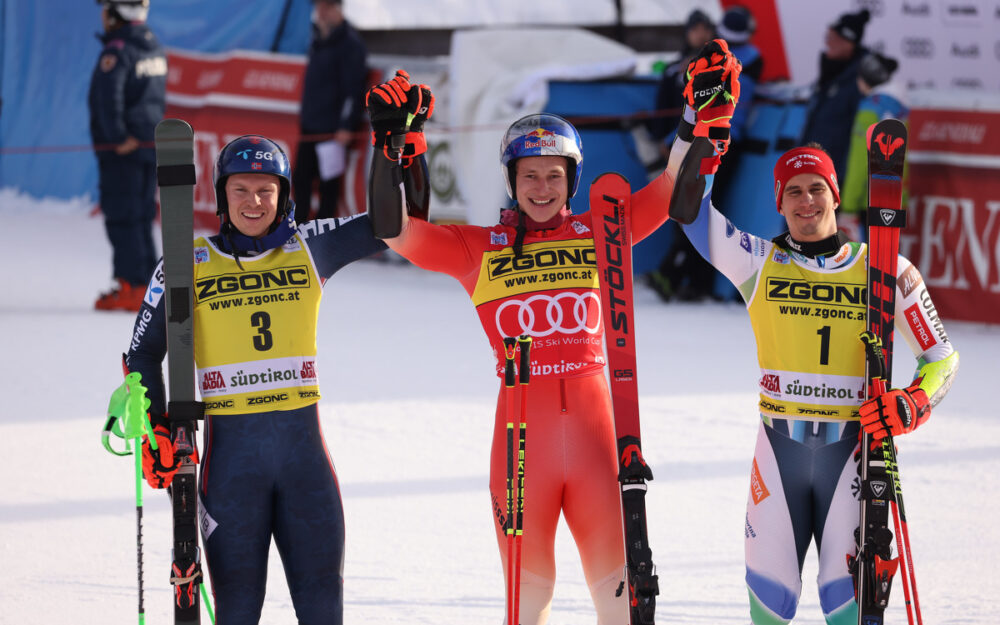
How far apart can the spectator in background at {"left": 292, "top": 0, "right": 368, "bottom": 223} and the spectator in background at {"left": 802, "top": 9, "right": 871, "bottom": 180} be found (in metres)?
4.95

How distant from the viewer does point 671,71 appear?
40.8 ft

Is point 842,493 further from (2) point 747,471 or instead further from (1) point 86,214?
(1) point 86,214

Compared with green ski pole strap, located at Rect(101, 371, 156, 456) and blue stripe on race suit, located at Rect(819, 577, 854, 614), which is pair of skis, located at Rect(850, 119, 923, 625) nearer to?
blue stripe on race suit, located at Rect(819, 577, 854, 614)

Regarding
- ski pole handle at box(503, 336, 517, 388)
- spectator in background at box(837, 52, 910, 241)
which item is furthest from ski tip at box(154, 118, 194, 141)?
spectator in background at box(837, 52, 910, 241)

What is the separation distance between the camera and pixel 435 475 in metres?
7.19

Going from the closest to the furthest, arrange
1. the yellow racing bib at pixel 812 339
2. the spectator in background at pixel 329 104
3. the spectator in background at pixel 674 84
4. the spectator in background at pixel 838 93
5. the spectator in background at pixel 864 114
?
the yellow racing bib at pixel 812 339, the spectator in background at pixel 864 114, the spectator in background at pixel 838 93, the spectator in background at pixel 674 84, the spectator in background at pixel 329 104

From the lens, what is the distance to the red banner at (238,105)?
51.9 ft

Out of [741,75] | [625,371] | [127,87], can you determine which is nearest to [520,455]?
[625,371]

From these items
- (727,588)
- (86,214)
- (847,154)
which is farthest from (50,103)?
(727,588)

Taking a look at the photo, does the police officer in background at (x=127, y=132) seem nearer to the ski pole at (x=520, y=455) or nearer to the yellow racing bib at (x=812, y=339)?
the ski pole at (x=520, y=455)

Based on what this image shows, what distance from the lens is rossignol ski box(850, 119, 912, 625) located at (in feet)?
13.6

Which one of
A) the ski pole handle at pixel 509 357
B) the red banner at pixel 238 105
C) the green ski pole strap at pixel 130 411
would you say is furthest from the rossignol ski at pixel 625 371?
the red banner at pixel 238 105

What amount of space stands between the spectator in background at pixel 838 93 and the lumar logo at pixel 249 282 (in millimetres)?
7618

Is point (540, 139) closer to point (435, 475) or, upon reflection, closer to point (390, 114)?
point (390, 114)
